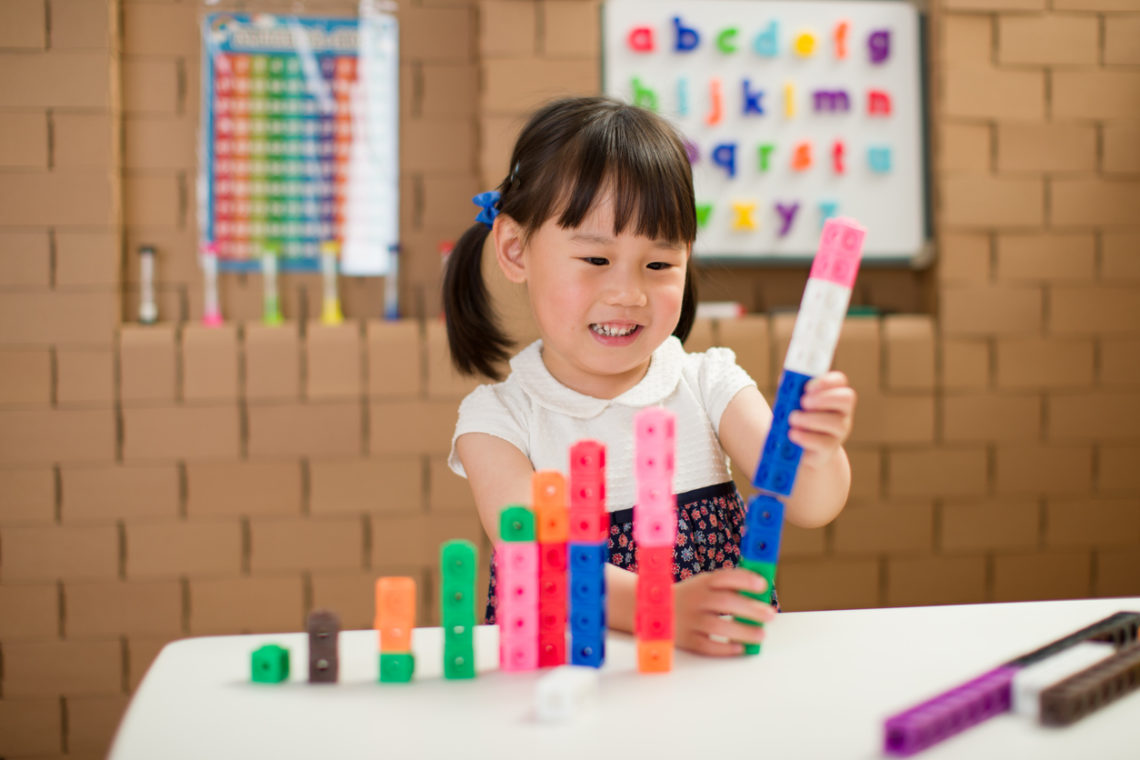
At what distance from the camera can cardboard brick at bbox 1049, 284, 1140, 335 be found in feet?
6.91

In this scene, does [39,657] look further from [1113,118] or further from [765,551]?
[1113,118]

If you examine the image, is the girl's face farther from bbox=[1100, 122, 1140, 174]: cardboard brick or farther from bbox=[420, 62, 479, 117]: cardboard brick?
bbox=[1100, 122, 1140, 174]: cardboard brick

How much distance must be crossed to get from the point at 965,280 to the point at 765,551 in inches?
63.0

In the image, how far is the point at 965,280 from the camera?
6.83 ft

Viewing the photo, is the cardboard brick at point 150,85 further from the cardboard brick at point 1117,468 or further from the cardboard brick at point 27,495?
the cardboard brick at point 1117,468

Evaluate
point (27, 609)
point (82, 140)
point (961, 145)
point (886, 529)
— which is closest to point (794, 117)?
point (961, 145)

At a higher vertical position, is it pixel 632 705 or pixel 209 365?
pixel 209 365

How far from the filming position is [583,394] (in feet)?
3.73

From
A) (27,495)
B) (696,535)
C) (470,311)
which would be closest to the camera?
(696,535)

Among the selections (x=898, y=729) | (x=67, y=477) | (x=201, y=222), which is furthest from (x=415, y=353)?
(x=898, y=729)

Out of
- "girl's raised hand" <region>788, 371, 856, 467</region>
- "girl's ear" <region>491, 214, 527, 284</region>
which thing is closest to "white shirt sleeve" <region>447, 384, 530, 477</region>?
"girl's ear" <region>491, 214, 527, 284</region>

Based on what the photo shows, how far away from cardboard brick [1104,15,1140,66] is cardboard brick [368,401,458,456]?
1634 millimetres

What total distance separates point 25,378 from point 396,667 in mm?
1592

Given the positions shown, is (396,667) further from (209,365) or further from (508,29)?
(508,29)
